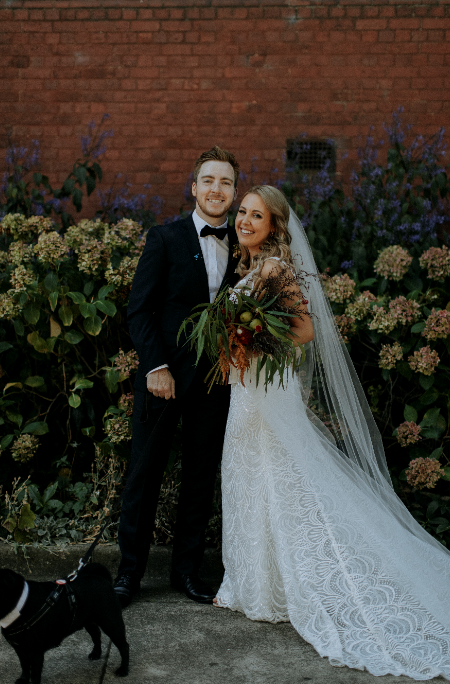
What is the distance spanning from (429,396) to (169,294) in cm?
162

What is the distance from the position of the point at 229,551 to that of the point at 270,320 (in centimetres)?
114

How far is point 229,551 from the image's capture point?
3141 mm

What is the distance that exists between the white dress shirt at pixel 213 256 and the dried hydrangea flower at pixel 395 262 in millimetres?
1124

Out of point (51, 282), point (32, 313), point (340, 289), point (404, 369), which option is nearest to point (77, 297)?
point (51, 282)

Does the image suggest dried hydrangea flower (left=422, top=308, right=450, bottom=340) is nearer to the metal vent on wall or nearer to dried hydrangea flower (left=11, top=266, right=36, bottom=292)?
dried hydrangea flower (left=11, top=266, right=36, bottom=292)

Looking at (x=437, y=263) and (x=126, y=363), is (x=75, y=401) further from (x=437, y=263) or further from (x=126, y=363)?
(x=437, y=263)

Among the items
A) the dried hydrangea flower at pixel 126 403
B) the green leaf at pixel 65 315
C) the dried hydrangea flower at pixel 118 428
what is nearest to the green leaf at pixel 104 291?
the green leaf at pixel 65 315

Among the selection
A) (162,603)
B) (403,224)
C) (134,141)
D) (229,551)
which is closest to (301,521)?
(229,551)

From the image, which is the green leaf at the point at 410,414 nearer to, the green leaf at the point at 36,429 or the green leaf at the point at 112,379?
the green leaf at the point at 112,379

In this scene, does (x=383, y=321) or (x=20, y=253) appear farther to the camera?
(x=20, y=253)

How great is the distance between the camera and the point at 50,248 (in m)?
3.72

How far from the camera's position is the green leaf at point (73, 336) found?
12.5 ft

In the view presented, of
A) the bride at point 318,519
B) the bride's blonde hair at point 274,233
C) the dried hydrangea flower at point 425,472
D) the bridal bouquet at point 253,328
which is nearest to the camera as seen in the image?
the bride at point 318,519

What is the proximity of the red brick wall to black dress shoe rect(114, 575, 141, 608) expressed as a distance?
185 inches
